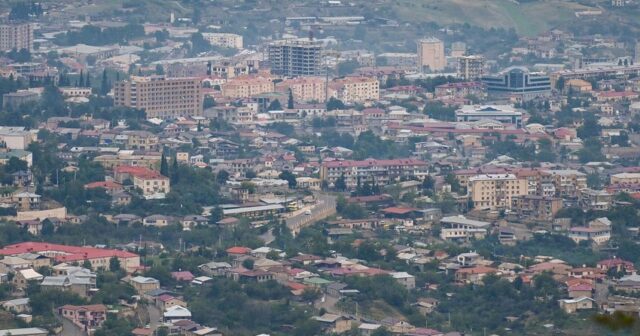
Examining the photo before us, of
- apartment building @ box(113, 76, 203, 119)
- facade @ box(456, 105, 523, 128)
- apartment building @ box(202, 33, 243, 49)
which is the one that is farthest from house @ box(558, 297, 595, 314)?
apartment building @ box(202, 33, 243, 49)

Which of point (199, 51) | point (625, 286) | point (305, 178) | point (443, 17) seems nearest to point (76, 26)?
point (199, 51)

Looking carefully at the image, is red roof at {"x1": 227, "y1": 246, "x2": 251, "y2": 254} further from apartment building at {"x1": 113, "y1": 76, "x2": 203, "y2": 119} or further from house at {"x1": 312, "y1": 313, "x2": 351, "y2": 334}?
apartment building at {"x1": 113, "y1": 76, "x2": 203, "y2": 119}

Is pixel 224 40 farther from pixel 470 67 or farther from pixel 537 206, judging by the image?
pixel 537 206

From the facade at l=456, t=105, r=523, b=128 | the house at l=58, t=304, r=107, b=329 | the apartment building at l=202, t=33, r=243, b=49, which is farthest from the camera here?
the apartment building at l=202, t=33, r=243, b=49

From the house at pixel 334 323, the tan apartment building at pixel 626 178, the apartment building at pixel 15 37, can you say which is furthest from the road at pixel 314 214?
the apartment building at pixel 15 37

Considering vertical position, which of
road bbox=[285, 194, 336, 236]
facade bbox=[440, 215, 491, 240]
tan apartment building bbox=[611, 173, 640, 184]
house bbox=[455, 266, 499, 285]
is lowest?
tan apartment building bbox=[611, 173, 640, 184]

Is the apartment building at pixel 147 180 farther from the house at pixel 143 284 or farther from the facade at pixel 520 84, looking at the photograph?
the facade at pixel 520 84

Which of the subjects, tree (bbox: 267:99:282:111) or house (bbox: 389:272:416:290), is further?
tree (bbox: 267:99:282:111)

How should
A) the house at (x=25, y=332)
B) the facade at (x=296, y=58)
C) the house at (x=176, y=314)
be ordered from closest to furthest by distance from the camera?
the house at (x=25, y=332) → the house at (x=176, y=314) → the facade at (x=296, y=58)
